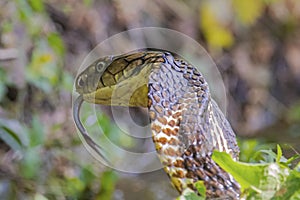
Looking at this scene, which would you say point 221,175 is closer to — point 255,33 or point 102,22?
point 102,22

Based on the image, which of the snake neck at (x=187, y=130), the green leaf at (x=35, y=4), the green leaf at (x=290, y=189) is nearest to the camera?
the green leaf at (x=290, y=189)

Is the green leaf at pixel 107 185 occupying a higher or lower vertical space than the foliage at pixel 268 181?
lower

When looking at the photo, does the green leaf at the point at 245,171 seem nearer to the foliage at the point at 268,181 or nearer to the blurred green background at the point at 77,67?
the foliage at the point at 268,181

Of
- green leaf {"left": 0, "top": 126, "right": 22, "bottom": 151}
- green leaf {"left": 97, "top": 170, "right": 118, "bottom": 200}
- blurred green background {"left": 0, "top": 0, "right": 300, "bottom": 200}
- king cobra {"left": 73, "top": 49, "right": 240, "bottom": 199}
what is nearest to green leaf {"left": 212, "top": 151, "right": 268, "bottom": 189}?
king cobra {"left": 73, "top": 49, "right": 240, "bottom": 199}

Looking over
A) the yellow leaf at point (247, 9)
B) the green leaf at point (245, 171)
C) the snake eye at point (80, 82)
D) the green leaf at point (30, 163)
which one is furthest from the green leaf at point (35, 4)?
the green leaf at point (245, 171)

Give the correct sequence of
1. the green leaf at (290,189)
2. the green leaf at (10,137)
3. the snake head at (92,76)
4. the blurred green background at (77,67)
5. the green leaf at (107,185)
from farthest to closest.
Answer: the green leaf at (10,137)
the blurred green background at (77,67)
the green leaf at (107,185)
the snake head at (92,76)
the green leaf at (290,189)

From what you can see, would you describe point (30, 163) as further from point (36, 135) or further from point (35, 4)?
point (35, 4)

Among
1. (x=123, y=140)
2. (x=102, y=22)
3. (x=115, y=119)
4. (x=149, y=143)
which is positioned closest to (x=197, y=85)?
(x=123, y=140)
